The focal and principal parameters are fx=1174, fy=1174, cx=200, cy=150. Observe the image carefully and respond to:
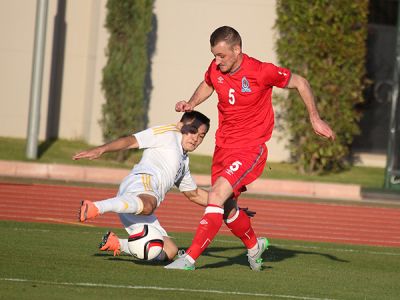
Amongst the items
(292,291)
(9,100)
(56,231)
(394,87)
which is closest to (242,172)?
(292,291)

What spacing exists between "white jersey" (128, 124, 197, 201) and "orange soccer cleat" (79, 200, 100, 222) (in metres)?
0.88

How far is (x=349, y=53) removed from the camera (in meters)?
23.4

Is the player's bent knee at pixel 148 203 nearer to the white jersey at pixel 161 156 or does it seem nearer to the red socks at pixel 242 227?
the white jersey at pixel 161 156

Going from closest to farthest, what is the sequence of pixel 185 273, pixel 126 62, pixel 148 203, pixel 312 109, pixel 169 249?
pixel 185 273 < pixel 148 203 < pixel 312 109 < pixel 169 249 < pixel 126 62

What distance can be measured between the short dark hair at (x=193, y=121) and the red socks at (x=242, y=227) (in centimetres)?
89

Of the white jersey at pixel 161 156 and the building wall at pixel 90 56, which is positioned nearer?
Result: the white jersey at pixel 161 156

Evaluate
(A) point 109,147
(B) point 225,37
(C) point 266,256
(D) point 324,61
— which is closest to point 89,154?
(A) point 109,147

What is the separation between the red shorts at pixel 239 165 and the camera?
10.3 metres

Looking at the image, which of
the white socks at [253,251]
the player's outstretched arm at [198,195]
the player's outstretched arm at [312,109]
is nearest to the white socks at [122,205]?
the player's outstretched arm at [198,195]

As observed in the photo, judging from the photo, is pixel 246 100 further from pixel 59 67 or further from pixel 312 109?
pixel 59 67

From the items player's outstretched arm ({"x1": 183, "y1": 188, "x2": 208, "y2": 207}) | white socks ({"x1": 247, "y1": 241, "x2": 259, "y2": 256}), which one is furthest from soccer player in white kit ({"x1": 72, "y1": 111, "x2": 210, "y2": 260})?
white socks ({"x1": 247, "y1": 241, "x2": 259, "y2": 256})

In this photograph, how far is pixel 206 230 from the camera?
33.1 feet

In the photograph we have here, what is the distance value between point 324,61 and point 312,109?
44.1 feet

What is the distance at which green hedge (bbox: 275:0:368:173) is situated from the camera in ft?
76.5
